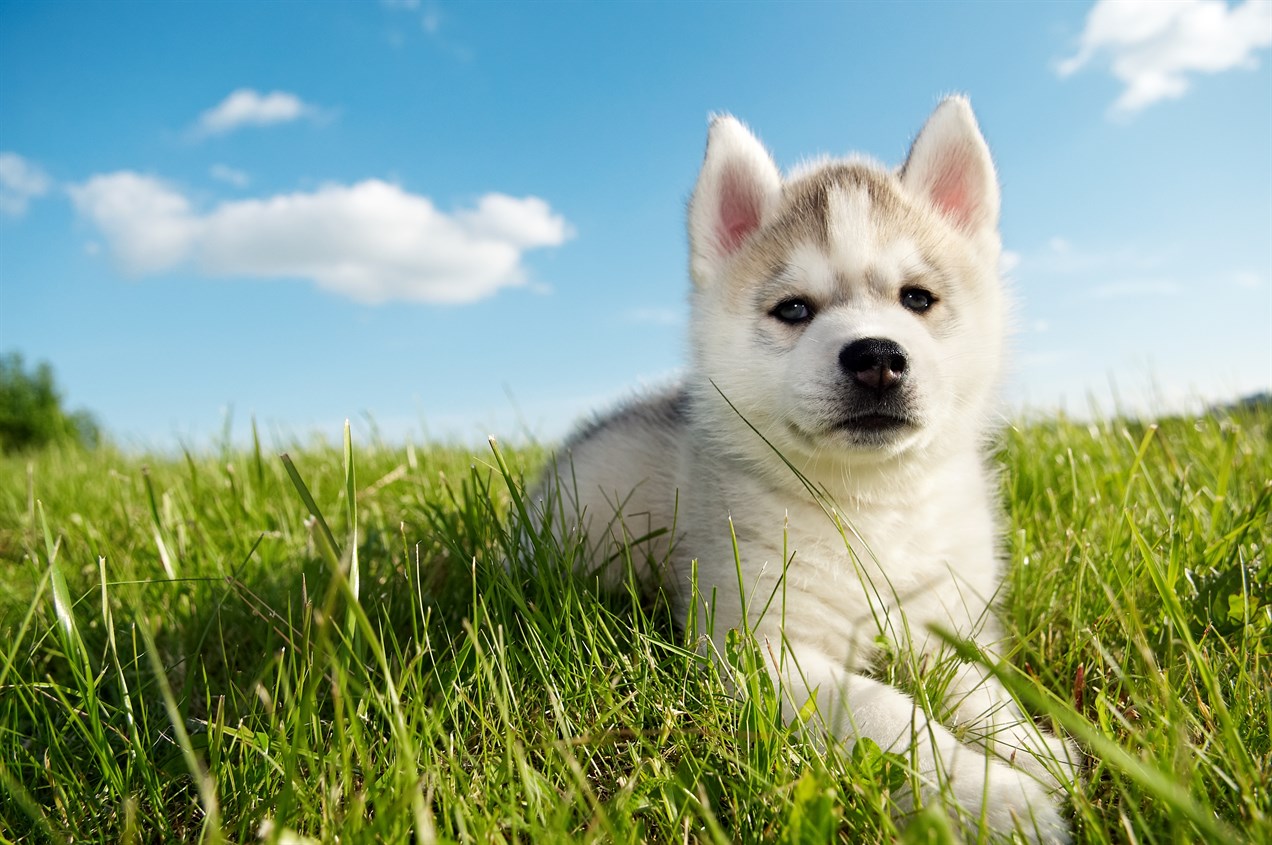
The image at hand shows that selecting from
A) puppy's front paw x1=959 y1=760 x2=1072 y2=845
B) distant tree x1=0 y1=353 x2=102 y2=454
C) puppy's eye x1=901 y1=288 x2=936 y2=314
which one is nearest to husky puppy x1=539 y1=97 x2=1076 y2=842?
puppy's eye x1=901 y1=288 x2=936 y2=314

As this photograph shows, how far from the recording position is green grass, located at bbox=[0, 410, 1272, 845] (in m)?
1.68

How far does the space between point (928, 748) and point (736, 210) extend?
1.89m

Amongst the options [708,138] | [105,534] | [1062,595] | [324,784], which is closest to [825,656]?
[1062,595]

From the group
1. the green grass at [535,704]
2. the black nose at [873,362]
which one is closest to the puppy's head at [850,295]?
the black nose at [873,362]

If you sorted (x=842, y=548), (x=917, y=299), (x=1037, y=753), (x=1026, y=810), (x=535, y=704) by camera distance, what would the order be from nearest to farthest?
1. (x=1026, y=810)
2. (x=1037, y=753)
3. (x=535, y=704)
4. (x=842, y=548)
5. (x=917, y=299)

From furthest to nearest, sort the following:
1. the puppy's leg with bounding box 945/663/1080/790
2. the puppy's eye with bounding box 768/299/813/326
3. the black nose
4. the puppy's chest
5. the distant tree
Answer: the distant tree → the puppy's eye with bounding box 768/299/813/326 → the puppy's chest → the black nose → the puppy's leg with bounding box 945/663/1080/790

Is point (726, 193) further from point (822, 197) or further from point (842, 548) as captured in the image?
point (842, 548)

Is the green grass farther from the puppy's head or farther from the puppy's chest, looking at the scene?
the puppy's head

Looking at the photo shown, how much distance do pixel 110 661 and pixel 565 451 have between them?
1965 mm

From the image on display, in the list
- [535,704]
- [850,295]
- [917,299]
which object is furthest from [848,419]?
[535,704]

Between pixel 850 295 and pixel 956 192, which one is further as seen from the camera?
pixel 956 192

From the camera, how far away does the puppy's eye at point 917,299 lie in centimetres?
267

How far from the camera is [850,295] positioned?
257 cm

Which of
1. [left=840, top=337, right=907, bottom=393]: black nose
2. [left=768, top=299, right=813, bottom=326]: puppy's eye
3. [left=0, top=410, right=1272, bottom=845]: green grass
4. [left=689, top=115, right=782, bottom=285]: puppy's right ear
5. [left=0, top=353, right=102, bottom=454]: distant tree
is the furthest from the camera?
[left=0, top=353, right=102, bottom=454]: distant tree
